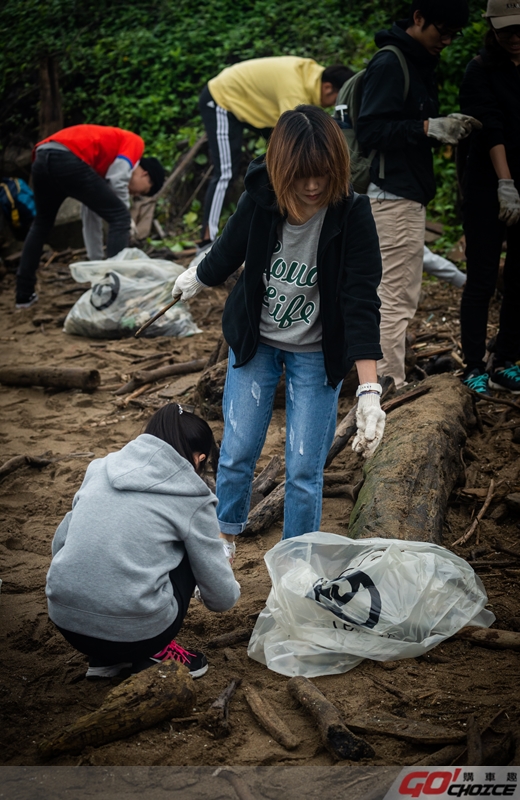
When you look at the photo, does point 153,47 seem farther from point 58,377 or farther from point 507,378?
point 507,378

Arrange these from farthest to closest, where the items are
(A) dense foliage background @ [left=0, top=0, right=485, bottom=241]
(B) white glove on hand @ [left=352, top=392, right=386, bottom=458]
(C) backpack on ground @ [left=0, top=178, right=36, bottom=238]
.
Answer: (A) dense foliage background @ [left=0, top=0, right=485, bottom=241], (C) backpack on ground @ [left=0, top=178, right=36, bottom=238], (B) white glove on hand @ [left=352, top=392, right=386, bottom=458]

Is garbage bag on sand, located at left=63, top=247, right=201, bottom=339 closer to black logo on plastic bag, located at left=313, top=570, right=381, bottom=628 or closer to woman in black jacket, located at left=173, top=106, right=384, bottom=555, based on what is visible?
woman in black jacket, located at left=173, top=106, right=384, bottom=555

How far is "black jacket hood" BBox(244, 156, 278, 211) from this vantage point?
2.70 meters

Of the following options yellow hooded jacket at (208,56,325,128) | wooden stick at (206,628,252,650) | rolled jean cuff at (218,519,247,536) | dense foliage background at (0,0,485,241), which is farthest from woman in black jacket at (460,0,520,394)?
dense foliage background at (0,0,485,241)

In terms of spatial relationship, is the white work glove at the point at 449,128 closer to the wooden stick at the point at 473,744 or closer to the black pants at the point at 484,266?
the black pants at the point at 484,266

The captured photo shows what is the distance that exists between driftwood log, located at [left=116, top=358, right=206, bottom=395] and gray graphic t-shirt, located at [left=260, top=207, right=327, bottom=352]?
2.88 m

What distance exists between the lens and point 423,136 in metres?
4.15

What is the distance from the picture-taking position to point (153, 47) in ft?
37.5

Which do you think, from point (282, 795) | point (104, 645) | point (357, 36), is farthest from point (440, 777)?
point (357, 36)

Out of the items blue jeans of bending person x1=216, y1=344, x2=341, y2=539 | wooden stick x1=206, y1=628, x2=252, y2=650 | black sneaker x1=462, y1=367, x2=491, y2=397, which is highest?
Answer: blue jeans of bending person x1=216, y1=344, x2=341, y2=539

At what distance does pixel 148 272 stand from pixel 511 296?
10.9ft

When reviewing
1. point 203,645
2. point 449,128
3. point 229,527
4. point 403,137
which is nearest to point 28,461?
point 229,527

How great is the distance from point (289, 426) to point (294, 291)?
55cm

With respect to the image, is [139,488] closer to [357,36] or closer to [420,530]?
[420,530]
